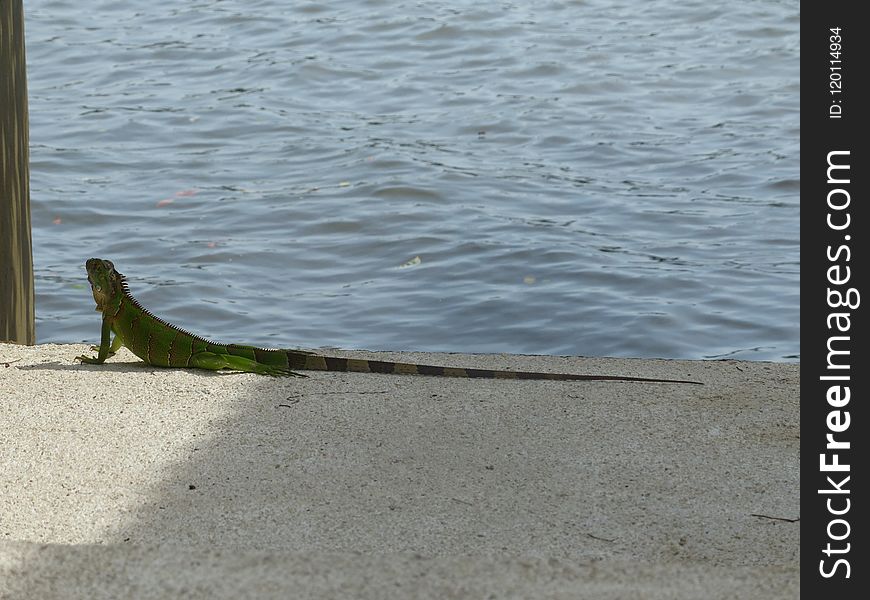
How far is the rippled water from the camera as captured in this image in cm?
824

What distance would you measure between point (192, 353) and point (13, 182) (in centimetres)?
118

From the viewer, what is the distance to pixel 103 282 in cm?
534

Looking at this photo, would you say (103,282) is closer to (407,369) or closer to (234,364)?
(234,364)

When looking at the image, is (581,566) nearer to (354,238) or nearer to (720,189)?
(354,238)

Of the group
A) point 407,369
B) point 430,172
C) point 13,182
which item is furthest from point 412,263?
point 407,369

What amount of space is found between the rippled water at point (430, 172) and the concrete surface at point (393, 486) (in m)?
2.82

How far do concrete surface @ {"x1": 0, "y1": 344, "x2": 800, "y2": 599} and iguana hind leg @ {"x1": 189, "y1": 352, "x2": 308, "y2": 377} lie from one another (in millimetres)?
72

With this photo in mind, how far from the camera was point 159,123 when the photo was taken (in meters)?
12.2

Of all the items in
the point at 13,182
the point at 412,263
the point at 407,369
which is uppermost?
the point at 13,182

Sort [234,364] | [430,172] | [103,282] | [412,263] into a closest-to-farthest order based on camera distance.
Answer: [234,364], [103,282], [412,263], [430,172]

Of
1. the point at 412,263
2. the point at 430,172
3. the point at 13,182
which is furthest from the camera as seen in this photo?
the point at 430,172

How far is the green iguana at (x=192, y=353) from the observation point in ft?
17.0

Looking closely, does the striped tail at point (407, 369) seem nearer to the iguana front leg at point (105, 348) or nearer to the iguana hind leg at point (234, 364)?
the iguana hind leg at point (234, 364)
